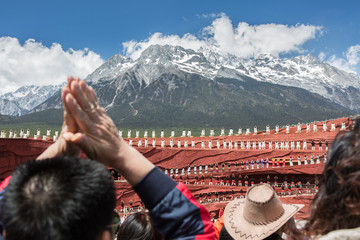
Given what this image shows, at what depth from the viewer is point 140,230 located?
201 centimetres

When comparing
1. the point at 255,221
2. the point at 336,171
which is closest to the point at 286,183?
the point at 255,221

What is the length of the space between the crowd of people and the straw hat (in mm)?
743

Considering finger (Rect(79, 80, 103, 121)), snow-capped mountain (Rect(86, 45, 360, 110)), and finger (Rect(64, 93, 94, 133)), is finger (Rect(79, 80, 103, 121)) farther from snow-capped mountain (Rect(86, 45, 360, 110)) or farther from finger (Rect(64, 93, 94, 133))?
snow-capped mountain (Rect(86, 45, 360, 110))

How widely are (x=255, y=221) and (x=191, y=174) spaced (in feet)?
→ 46.6

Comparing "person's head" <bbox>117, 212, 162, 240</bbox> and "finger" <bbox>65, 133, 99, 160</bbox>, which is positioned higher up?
"finger" <bbox>65, 133, 99, 160</bbox>

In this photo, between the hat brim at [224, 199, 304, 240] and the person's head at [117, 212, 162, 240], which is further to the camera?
the person's head at [117, 212, 162, 240]

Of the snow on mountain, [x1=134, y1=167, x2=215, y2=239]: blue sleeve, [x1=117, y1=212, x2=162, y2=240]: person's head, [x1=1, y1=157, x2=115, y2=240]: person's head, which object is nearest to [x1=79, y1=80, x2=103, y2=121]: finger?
[x1=1, y1=157, x2=115, y2=240]: person's head

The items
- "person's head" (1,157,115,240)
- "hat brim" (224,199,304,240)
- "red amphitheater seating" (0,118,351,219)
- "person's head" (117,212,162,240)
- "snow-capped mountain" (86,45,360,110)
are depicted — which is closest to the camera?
"person's head" (1,157,115,240)

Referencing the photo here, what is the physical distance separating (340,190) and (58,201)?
2.97ft

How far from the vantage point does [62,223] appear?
0.88 m

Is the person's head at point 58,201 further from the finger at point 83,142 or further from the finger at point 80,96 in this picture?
the finger at point 80,96

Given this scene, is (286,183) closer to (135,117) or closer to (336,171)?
(336,171)

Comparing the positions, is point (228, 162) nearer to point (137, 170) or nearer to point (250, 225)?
point (250, 225)

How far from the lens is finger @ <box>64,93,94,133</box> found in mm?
977
